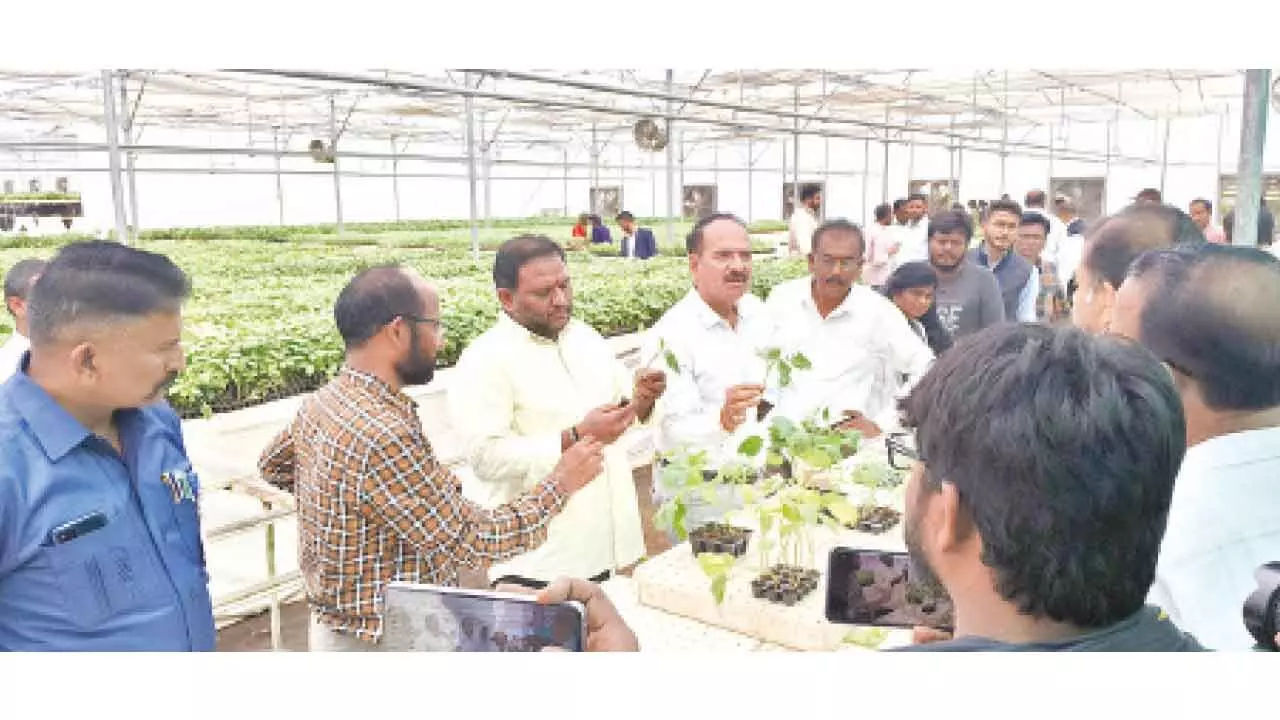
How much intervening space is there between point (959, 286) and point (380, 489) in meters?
2.64

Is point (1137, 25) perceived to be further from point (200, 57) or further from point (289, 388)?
point (289, 388)

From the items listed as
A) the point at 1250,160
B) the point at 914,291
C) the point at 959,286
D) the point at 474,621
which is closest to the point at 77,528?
the point at 474,621

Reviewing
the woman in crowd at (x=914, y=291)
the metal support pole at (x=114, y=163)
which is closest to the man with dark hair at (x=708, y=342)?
the woman in crowd at (x=914, y=291)

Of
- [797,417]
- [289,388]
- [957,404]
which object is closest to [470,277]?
[289,388]

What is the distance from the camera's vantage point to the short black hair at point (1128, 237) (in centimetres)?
192

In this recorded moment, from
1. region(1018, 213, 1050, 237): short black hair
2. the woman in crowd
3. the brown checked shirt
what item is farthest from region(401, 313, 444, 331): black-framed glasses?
region(1018, 213, 1050, 237): short black hair

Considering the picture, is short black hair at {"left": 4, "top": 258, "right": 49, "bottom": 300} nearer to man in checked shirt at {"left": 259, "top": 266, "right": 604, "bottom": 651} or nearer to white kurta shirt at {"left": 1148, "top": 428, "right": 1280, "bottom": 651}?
man in checked shirt at {"left": 259, "top": 266, "right": 604, "bottom": 651}

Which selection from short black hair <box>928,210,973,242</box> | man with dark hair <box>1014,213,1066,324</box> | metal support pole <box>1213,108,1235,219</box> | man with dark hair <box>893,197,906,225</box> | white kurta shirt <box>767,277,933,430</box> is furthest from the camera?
man with dark hair <box>893,197,906,225</box>

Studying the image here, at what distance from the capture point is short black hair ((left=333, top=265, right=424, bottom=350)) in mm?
1602

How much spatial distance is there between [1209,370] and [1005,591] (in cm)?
69

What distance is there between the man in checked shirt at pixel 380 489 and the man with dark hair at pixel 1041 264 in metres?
3.20

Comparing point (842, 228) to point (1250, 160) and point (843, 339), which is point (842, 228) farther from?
point (1250, 160)

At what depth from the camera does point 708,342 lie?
2.54 m

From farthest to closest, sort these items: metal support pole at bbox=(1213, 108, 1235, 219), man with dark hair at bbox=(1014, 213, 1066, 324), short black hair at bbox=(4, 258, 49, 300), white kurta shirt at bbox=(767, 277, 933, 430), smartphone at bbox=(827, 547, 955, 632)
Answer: metal support pole at bbox=(1213, 108, 1235, 219) → man with dark hair at bbox=(1014, 213, 1066, 324) → white kurta shirt at bbox=(767, 277, 933, 430) → short black hair at bbox=(4, 258, 49, 300) → smartphone at bbox=(827, 547, 955, 632)
